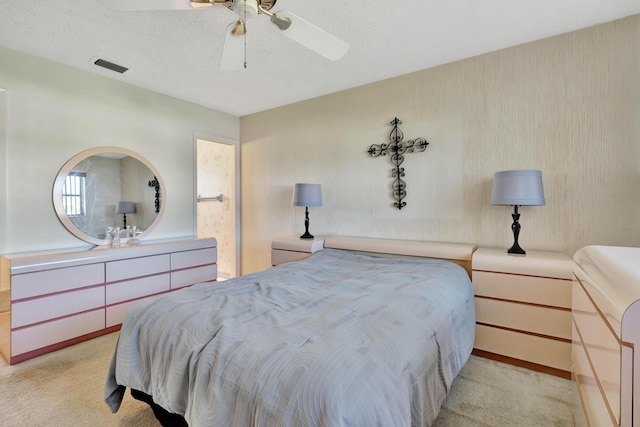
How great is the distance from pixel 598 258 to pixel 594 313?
0.16 metres

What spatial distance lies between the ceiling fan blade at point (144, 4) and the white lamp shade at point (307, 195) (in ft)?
6.95

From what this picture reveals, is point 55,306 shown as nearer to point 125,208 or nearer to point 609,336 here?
point 125,208

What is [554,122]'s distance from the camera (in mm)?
2355

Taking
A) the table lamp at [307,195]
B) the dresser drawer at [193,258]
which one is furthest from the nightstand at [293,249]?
the dresser drawer at [193,258]

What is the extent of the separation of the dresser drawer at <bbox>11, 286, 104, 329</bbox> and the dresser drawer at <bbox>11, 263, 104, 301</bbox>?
0.18ft

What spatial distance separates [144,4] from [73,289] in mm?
2436

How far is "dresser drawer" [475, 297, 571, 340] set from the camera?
1.99 m

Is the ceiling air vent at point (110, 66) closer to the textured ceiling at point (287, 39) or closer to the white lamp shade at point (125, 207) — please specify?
the textured ceiling at point (287, 39)

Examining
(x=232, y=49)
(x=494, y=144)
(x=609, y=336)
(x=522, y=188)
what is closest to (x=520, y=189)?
(x=522, y=188)

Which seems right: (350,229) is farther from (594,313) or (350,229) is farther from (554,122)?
(594,313)

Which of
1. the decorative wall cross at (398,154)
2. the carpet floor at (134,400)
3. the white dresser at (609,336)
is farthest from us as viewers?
the decorative wall cross at (398,154)

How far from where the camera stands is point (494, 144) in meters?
2.59

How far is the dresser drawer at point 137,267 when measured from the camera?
2.80 metres

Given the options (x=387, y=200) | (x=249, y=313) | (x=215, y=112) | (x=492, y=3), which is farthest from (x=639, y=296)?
(x=215, y=112)
